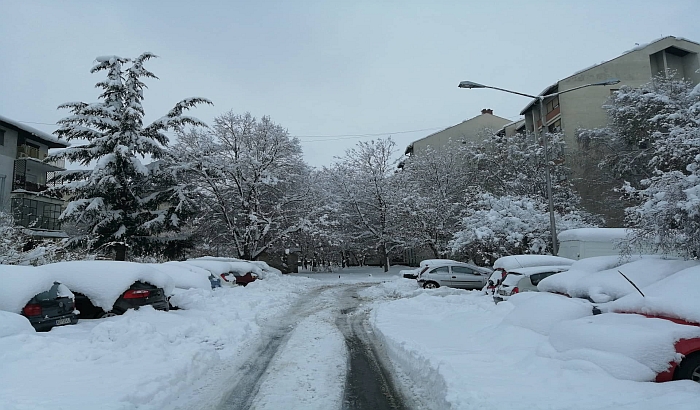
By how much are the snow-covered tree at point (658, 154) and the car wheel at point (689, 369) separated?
320cm

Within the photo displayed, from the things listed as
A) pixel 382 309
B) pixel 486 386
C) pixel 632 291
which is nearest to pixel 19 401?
pixel 486 386

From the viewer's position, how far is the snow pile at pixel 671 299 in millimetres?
5700

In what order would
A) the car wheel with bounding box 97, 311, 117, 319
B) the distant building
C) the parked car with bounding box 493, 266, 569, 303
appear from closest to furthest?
the car wheel with bounding box 97, 311, 117, 319 → the parked car with bounding box 493, 266, 569, 303 → the distant building

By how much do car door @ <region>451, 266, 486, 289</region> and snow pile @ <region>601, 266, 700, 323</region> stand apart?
13.5 meters

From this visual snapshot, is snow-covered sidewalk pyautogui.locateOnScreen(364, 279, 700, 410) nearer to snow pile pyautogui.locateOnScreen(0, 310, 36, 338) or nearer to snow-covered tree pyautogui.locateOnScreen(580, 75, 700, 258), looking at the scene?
snow-covered tree pyautogui.locateOnScreen(580, 75, 700, 258)

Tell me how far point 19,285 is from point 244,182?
27.1m

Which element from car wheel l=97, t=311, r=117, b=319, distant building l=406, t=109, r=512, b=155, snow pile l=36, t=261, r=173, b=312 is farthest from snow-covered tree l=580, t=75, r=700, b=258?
distant building l=406, t=109, r=512, b=155

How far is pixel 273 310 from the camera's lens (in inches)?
571

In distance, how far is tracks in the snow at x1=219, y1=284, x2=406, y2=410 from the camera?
5746mm

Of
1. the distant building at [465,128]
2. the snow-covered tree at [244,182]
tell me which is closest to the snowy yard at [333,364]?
the snow-covered tree at [244,182]

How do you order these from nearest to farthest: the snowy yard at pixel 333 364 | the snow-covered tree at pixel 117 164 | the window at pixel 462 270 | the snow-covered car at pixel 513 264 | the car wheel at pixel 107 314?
the snowy yard at pixel 333 364 → the car wheel at pixel 107 314 → the snow-covered car at pixel 513 264 → the window at pixel 462 270 → the snow-covered tree at pixel 117 164

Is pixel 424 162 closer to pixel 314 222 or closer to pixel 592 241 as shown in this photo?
pixel 314 222

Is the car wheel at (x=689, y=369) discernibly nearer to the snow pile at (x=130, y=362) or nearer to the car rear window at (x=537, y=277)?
the snow pile at (x=130, y=362)

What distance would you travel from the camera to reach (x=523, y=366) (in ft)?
20.6
